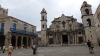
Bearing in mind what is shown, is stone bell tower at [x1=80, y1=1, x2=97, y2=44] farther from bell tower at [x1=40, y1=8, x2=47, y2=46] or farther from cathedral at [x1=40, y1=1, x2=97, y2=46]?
bell tower at [x1=40, y1=8, x2=47, y2=46]

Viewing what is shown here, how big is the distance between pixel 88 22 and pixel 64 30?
8.94 metres

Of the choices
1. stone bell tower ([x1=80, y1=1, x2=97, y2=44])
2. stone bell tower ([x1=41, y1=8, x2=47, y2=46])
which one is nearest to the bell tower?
stone bell tower ([x1=41, y1=8, x2=47, y2=46])

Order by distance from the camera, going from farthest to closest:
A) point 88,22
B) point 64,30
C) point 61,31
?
point 61,31 < point 64,30 < point 88,22

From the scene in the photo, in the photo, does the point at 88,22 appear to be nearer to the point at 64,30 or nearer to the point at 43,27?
the point at 64,30

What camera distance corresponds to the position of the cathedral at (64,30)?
3494 centimetres

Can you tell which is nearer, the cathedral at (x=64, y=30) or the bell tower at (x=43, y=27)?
the cathedral at (x=64, y=30)

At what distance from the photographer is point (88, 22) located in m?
33.4

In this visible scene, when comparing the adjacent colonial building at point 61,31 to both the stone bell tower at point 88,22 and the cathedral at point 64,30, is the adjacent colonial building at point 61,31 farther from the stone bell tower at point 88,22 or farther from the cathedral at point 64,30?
the stone bell tower at point 88,22

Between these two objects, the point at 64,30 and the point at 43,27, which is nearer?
the point at 64,30

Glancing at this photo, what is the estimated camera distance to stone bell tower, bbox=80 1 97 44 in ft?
104

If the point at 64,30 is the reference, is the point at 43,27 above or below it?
above

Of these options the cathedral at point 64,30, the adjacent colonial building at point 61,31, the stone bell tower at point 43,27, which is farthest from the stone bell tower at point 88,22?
the stone bell tower at point 43,27

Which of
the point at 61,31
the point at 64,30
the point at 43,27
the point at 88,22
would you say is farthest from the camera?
the point at 43,27

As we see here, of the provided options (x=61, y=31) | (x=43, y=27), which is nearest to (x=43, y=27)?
(x=43, y=27)
